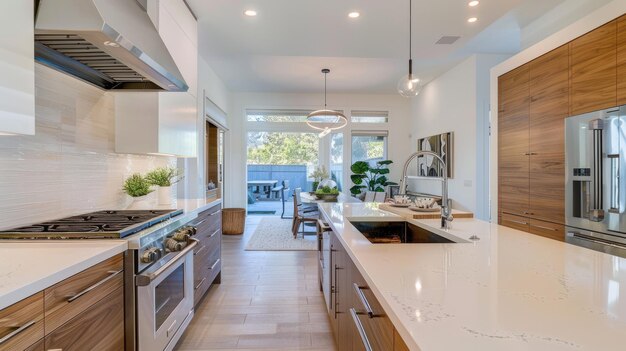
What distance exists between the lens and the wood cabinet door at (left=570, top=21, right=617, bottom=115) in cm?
218

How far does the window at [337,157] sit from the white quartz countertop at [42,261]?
21.0ft

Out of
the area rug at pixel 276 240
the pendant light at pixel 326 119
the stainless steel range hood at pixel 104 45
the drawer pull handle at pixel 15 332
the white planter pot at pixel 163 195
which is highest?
the pendant light at pixel 326 119

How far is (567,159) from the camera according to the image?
→ 256 centimetres

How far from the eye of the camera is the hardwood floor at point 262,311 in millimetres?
2260

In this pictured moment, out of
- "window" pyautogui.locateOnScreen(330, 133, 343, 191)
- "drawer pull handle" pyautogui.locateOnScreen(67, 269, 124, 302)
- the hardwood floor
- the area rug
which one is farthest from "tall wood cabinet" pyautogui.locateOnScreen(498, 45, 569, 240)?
"window" pyautogui.locateOnScreen(330, 133, 343, 191)

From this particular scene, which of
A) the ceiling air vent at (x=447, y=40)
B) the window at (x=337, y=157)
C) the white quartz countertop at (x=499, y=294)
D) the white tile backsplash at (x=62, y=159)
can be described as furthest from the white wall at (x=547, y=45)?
the window at (x=337, y=157)

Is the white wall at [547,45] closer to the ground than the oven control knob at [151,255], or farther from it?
farther from it

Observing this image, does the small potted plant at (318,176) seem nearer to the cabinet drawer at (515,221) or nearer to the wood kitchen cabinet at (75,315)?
the cabinet drawer at (515,221)

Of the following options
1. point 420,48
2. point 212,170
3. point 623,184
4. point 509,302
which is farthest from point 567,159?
point 212,170

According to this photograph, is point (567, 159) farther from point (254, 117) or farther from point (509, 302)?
point (254, 117)

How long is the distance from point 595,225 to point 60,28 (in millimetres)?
3495

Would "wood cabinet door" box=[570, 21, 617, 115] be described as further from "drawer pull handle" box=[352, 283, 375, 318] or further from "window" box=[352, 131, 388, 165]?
"window" box=[352, 131, 388, 165]

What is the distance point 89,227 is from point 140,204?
3.66ft

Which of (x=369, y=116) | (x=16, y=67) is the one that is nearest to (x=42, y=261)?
(x=16, y=67)
